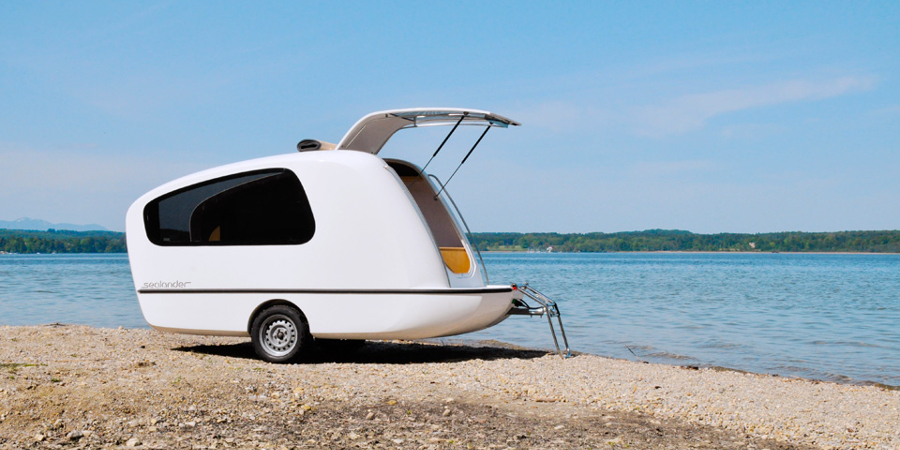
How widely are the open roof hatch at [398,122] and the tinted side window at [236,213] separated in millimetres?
1018

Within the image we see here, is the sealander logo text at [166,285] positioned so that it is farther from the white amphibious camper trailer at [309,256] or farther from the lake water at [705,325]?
the lake water at [705,325]

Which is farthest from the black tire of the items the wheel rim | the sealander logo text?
the sealander logo text

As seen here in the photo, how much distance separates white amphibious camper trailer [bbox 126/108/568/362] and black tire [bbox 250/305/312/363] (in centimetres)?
2

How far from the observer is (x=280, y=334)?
892cm

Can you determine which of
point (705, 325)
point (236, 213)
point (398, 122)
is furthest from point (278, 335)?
point (705, 325)

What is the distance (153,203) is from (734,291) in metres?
28.9

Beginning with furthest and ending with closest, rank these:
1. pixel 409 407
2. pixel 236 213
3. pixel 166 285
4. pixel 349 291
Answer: pixel 166 285 → pixel 236 213 → pixel 349 291 → pixel 409 407

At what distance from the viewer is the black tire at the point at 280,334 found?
8.75 m

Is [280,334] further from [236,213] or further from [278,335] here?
[236,213]

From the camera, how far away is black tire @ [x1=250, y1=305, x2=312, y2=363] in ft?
28.7

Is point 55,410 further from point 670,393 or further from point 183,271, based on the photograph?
point 670,393

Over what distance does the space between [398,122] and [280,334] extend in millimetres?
2934

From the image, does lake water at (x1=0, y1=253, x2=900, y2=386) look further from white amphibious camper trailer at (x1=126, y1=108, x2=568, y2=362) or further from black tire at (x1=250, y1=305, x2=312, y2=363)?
black tire at (x1=250, y1=305, x2=312, y2=363)

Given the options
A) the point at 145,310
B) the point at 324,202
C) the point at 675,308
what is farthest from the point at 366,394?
the point at 675,308
